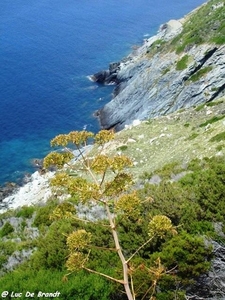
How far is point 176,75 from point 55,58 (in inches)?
1797

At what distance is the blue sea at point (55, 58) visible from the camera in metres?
73.8

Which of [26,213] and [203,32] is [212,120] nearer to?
[26,213]

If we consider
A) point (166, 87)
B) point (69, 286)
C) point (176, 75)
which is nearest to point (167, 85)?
point (166, 87)

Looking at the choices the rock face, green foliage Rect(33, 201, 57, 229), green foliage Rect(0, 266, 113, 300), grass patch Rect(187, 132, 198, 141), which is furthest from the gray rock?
green foliage Rect(0, 266, 113, 300)

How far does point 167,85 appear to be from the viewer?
226ft

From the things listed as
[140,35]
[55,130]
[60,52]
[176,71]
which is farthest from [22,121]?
[140,35]

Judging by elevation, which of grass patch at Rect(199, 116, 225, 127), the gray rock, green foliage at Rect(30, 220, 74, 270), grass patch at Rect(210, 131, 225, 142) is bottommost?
green foliage at Rect(30, 220, 74, 270)

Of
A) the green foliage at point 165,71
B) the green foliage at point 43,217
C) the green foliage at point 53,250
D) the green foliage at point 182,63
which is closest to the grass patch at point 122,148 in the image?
the green foliage at point 43,217

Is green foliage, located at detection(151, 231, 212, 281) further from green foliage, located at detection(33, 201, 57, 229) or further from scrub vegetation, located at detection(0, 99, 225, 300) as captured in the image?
green foliage, located at detection(33, 201, 57, 229)

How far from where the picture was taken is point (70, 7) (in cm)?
14425

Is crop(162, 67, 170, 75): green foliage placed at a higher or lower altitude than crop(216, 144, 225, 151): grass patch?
higher

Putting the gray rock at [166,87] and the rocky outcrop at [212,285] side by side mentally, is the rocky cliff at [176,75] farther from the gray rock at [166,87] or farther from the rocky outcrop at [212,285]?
the rocky outcrop at [212,285]

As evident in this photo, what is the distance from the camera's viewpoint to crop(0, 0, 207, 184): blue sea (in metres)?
73.8

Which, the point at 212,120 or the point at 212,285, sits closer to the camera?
the point at 212,285
